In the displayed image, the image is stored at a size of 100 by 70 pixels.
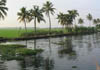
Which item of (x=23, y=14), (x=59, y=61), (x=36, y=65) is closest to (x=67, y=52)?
(x=59, y=61)

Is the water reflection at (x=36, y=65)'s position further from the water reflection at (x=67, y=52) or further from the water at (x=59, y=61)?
the water reflection at (x=67, y=52)

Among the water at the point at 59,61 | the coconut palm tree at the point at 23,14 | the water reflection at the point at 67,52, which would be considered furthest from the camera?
the coconut palm tree at the point at 23,14

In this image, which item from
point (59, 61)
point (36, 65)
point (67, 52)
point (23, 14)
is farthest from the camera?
point (23, 14)

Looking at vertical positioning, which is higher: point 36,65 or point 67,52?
point 67,52

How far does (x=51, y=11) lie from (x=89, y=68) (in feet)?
231

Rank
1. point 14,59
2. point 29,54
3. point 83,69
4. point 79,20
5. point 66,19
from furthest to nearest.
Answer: point 79,20
point 66,19
point 29,54
point 14,59
point 83,69

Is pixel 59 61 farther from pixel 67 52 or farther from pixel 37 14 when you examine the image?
pixel 37 14

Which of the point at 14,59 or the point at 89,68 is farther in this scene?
the point at 14,59

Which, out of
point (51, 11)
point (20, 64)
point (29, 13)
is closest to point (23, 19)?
point (29, 13)

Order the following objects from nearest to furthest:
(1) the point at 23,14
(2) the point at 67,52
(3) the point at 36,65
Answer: (3) the point at 36,65, (2) the point at 67,52, (1) the point at 23,14

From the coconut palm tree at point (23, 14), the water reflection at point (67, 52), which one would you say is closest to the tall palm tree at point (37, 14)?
the coconut palm tree at point (23, 14)

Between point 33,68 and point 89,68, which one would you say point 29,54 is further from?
point 89,68

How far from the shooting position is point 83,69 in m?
21.5

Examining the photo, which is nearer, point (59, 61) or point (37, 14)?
point (59, 61)
